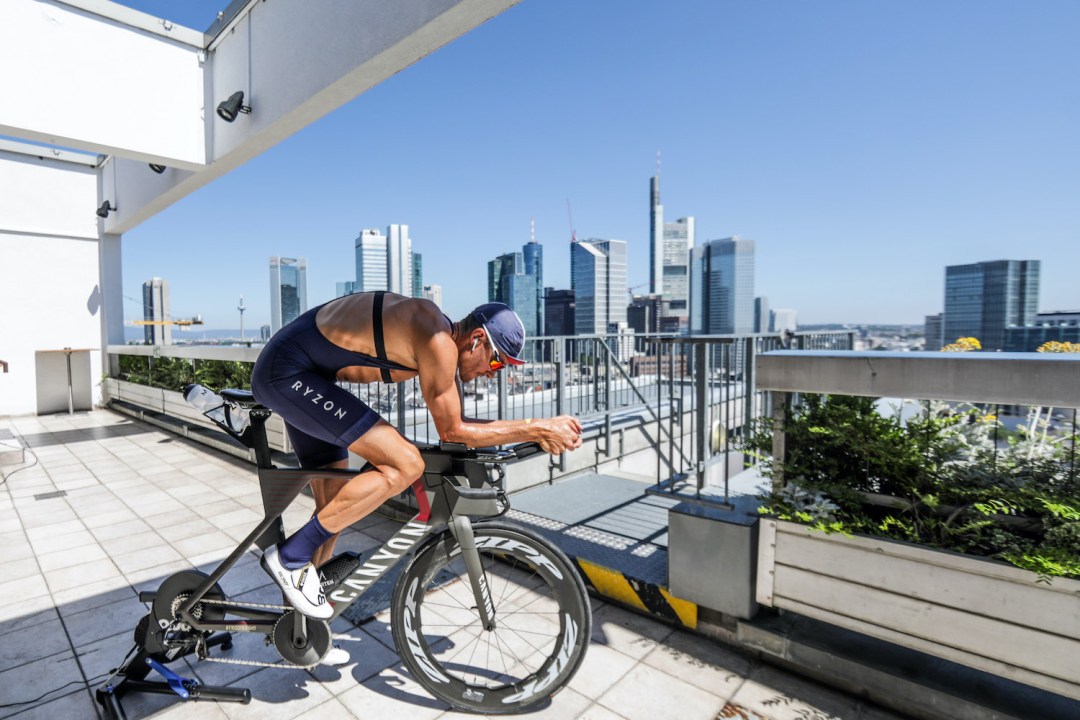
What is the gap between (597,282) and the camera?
8412cm

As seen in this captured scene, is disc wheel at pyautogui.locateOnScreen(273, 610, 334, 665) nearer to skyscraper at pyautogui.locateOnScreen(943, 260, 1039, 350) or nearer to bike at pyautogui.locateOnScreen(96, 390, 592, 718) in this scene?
bike at pyautogui.locateOnScreen(96, 390, 592, 718)

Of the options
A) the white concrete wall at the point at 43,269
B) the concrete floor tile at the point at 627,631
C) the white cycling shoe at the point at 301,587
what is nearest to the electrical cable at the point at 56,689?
the white cycling shoe at the point at 301,587

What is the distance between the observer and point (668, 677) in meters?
2.31

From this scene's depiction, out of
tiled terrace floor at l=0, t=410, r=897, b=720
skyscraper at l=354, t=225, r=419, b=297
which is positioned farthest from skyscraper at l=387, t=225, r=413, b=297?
tiled terrace floor at l=0, t=410, r=897, b=720

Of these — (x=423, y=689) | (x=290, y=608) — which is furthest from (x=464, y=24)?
(x=423, y=689)

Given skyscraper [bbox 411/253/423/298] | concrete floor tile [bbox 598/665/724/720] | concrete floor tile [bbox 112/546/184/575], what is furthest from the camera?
skyscraper [bbox 411/253/423/298]

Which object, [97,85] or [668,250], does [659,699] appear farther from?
[668,250]

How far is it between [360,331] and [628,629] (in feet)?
6.30

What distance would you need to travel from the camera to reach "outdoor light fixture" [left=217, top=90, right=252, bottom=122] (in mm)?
6062

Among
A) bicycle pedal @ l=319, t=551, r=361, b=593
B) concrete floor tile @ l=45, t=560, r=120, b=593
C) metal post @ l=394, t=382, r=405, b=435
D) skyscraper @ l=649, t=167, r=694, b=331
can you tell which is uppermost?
skyscraper @ l=649, t=167, r=694, b=331

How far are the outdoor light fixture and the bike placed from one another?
5280 millimetres

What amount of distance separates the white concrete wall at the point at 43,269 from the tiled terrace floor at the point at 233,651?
8312 millimetres

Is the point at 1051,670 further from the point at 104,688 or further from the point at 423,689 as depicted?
the point at 104,688

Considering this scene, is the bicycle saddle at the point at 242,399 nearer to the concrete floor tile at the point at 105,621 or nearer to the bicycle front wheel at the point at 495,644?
the bicycle front wheel at the point at 495,644
